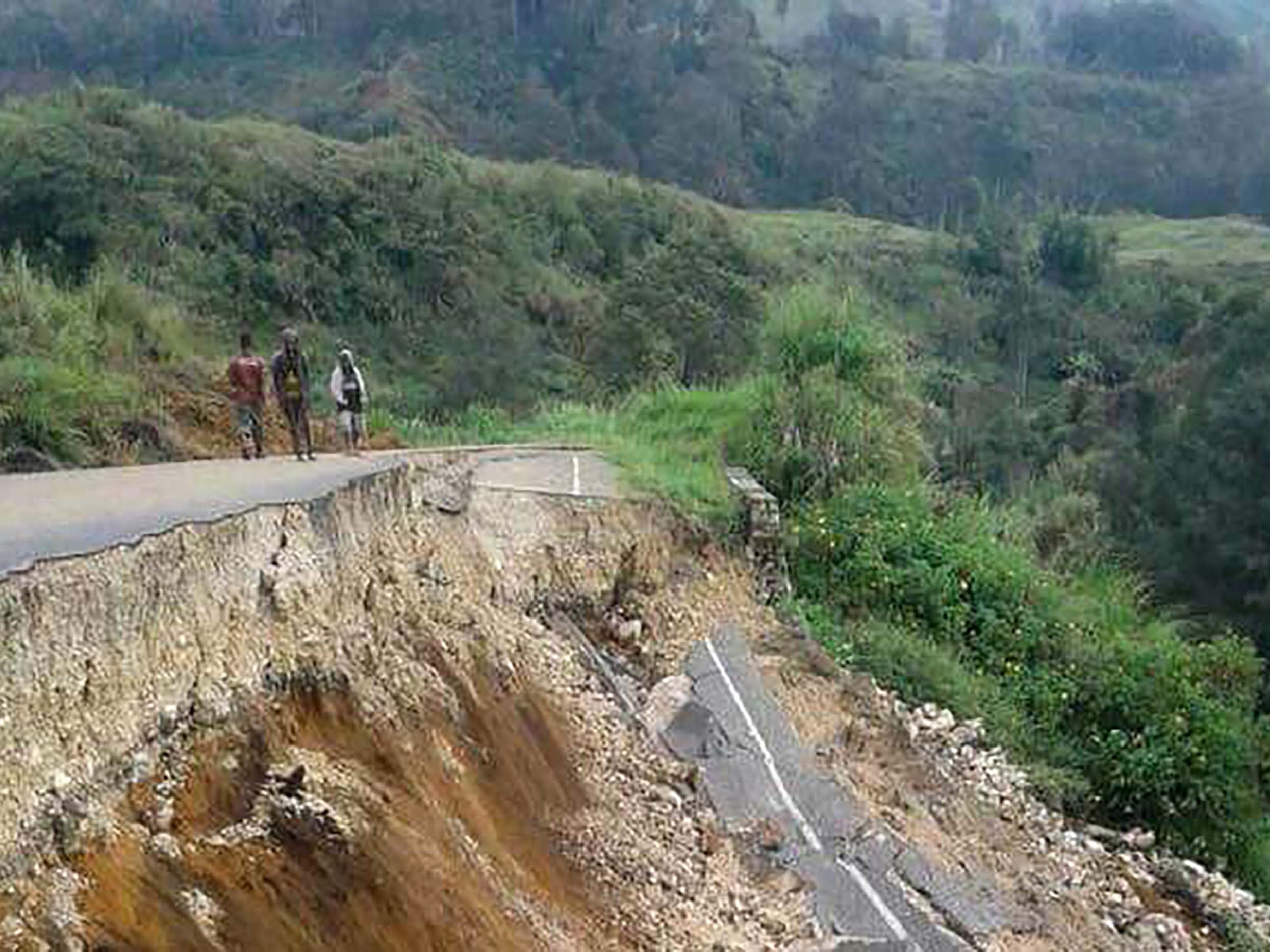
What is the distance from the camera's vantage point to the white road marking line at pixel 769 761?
10023mm

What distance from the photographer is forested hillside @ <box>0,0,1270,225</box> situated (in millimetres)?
73250

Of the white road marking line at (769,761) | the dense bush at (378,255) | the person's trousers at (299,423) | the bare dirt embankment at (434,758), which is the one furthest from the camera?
the dense bush at (378,255)

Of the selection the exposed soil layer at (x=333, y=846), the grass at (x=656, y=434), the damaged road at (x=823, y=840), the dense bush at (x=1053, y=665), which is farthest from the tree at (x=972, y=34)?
the exposed soil layer at (x=333, y=846)

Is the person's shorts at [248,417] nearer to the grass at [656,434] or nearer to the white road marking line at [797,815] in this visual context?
the grass at [656,434]

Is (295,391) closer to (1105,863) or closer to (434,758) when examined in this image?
(434,758)

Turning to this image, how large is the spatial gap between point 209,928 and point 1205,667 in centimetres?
1158

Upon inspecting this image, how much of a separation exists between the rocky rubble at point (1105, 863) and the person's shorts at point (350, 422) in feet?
15.7

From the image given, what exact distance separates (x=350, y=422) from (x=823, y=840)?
5.66 meters

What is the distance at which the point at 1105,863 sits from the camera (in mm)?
11516

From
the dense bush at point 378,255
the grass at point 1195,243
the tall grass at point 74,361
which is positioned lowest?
the grass at point 1195,243

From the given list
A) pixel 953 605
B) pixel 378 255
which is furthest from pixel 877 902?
pixel 378 255

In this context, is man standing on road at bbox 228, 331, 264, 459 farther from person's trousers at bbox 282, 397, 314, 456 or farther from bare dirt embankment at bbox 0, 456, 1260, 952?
bare dirt embankment at bbox 0, 456, 1260, 952

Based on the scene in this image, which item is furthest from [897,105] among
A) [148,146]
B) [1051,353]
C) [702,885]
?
[702,885]

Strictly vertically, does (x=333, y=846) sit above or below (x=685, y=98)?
above
